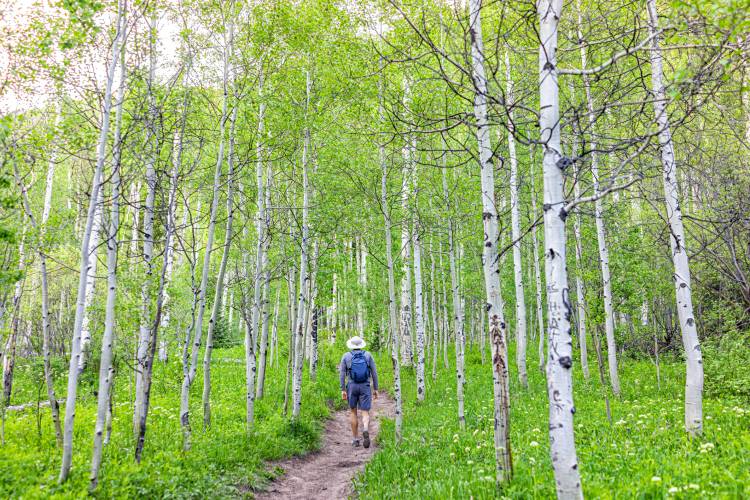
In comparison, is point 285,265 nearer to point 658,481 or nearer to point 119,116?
point 119,116

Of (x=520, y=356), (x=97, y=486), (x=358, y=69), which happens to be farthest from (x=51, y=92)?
(x=520, y=356)

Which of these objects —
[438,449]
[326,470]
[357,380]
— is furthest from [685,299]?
[326,470]

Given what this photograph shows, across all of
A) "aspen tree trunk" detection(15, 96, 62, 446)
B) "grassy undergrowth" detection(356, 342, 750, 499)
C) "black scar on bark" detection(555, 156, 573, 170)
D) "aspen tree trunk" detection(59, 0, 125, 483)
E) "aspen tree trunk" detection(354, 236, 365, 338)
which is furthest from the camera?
"aspen tree trunk" detection(354, 236, 365, 338)

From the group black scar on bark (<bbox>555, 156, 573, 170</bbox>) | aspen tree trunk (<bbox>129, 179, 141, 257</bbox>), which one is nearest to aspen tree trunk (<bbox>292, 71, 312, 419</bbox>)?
aspen tree trunk (<bbox>129, 179, 141, 257</bbox>)

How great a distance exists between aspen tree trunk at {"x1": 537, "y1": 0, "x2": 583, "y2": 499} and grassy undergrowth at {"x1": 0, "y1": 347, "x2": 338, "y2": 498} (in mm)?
4916

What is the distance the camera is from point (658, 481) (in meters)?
4.05

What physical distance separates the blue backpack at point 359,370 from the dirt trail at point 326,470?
4.86ft

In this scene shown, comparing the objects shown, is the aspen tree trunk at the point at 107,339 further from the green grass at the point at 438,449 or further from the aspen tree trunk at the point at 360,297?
the aspen tree trunk at the point at 360,297

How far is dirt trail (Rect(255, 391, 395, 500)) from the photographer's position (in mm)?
6957

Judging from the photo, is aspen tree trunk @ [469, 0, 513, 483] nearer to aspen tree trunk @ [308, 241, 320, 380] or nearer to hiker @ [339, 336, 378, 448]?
hiker @ [339, 336, 378, 448]

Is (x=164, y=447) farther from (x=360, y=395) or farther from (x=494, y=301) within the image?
(x=494, y=301)

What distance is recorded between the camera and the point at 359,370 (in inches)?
374

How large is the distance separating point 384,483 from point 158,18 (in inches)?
338

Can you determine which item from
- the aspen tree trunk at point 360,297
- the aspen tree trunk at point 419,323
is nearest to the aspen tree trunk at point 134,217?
the aspen tree trunk at point 419,323
